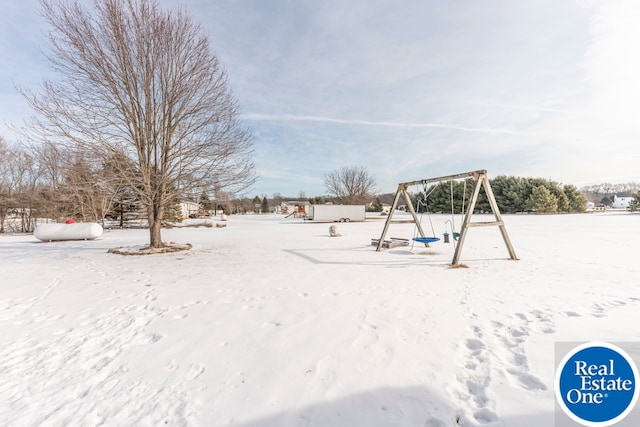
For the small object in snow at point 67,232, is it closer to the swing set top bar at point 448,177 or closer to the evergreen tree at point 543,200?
the swing set top bar at point 448,177

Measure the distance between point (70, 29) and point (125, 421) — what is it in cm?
1241

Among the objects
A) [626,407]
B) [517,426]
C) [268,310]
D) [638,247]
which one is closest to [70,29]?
[268,310]

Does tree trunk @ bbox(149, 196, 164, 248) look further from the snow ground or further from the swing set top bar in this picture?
the swing set top bar

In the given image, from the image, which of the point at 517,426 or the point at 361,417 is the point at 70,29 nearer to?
the point at 361,417

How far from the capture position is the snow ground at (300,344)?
2.14 m

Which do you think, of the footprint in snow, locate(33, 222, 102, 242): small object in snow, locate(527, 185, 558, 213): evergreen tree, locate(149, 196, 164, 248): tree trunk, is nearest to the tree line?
locate(527, 185, 558, 213): evergreen tree

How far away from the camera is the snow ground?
214 centimetres

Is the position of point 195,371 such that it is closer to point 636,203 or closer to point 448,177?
point 448,177

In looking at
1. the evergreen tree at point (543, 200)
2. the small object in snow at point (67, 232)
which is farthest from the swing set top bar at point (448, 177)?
the evergreen tree at point (543, 200)

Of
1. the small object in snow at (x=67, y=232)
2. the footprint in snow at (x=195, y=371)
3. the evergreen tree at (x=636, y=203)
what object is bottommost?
the footprint in snow at (x=195, y=371)

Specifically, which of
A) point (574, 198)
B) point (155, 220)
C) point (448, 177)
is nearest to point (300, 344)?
point (448, 177)

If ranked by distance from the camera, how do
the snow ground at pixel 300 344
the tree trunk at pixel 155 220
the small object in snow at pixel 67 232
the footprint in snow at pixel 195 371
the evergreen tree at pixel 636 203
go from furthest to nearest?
the evergreen tree at pixel 636 203
the small object in snow at pixel 67 232
the tree trunk at pixel 155 220
the footprint in snow at pixel 195 371
the snow ground at pixel 300 344

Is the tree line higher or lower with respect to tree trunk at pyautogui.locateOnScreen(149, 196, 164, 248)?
higher

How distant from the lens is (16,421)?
2.06 metres
